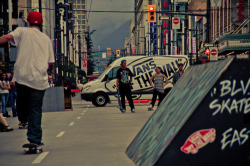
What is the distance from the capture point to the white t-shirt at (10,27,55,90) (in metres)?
7.56

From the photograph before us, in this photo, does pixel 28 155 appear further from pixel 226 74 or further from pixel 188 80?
pixel 226 74

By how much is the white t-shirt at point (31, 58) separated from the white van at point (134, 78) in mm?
18766

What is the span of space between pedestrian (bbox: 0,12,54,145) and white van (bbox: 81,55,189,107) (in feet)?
61.5

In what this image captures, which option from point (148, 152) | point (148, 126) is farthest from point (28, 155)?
point (148, 152)

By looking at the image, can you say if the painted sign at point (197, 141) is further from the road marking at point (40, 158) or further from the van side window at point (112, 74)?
the van side window at point (112, 74)

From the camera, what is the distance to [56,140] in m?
9.76

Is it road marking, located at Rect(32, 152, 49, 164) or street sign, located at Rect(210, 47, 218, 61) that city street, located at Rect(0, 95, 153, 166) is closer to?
road marking, located at Rect(32, 152, 49, 164)

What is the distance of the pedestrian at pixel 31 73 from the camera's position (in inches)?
298

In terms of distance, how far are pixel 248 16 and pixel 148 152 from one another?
1440 inches

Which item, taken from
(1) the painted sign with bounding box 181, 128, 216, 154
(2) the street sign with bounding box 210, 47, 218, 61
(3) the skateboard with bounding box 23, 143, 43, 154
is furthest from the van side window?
(1) the painted sign with bounding box 181, 128, 216, 154

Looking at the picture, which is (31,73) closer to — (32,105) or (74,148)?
(32,105)

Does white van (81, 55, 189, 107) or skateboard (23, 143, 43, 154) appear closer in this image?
skateboard (23, 143, 43, 154)

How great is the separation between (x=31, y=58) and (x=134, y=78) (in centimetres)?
1958

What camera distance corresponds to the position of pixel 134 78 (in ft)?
88.9
